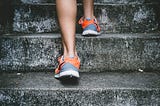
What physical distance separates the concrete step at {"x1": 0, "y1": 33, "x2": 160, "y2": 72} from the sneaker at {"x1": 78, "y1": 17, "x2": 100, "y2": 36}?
0.07 m

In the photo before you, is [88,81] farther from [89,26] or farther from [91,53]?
[89,26]

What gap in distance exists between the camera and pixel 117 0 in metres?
3.01

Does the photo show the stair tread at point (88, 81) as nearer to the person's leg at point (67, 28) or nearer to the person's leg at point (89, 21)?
the person's leg at point (67, 28)

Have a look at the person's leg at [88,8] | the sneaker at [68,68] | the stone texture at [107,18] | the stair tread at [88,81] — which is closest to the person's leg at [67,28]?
the sneaker at [68,68]

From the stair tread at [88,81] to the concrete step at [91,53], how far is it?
0.07 meters

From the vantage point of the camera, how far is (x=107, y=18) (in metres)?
2.69

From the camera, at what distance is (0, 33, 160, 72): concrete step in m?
2.39

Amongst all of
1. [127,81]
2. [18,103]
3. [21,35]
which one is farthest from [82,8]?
[18,103]

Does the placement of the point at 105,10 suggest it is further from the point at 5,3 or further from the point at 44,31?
the point at 5,3

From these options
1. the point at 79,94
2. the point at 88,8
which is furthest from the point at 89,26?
the point at 79,94

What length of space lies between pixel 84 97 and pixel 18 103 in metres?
0.44

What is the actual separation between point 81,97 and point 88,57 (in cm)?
46

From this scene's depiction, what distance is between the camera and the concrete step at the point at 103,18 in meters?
2.63

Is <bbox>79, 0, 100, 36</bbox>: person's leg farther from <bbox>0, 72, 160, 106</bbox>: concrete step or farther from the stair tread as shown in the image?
<bbox>0, 72, 160, 106</bbox>: concrete step
